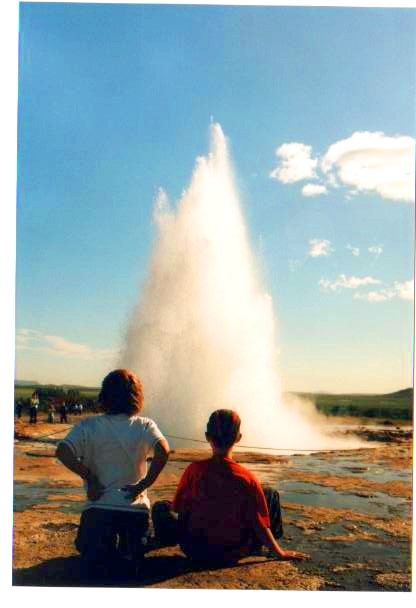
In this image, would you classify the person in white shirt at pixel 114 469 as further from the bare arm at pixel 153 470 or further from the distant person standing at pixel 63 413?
the distant person standing at pixel 63 413

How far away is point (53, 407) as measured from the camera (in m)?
8.43

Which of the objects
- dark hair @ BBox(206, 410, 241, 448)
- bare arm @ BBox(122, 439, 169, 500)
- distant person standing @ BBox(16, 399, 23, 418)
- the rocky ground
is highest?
dark hair @ BBox(206, 410, 241, 448)

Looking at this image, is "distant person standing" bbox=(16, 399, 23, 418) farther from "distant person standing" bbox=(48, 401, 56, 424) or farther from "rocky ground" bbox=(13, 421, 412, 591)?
"rocky ground" bbox=(13, 421, 412, 591)

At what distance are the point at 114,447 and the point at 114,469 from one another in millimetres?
125

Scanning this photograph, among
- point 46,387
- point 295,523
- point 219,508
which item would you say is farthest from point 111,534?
point 46,387

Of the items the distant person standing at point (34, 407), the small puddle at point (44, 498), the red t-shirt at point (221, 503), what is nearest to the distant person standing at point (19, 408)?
the distant person standing at point (34, 407)

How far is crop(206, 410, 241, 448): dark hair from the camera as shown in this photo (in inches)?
129

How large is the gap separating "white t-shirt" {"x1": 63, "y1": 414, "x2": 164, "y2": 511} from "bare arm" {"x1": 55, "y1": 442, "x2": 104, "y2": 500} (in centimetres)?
3

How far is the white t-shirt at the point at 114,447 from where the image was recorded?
3146 mm

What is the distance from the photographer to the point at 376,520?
447cm

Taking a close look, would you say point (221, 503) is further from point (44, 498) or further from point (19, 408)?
point (19, 408)

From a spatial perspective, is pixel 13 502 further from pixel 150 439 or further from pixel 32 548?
pixel 150 439

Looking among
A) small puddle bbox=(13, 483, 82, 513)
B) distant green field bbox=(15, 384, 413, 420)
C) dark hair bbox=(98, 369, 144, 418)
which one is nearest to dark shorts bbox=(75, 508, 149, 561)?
dark hair bbox=(98, 369, 144, 418)

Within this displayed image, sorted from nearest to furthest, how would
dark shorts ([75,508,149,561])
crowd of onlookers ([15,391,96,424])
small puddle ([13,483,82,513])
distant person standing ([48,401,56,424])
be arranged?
dark shorts ([75,508,149,561]) < small puddle ([13,483,82,513]) < crowd of onlookers ([15,391,96,424]) < distant person standing ([48,401,56,424])
